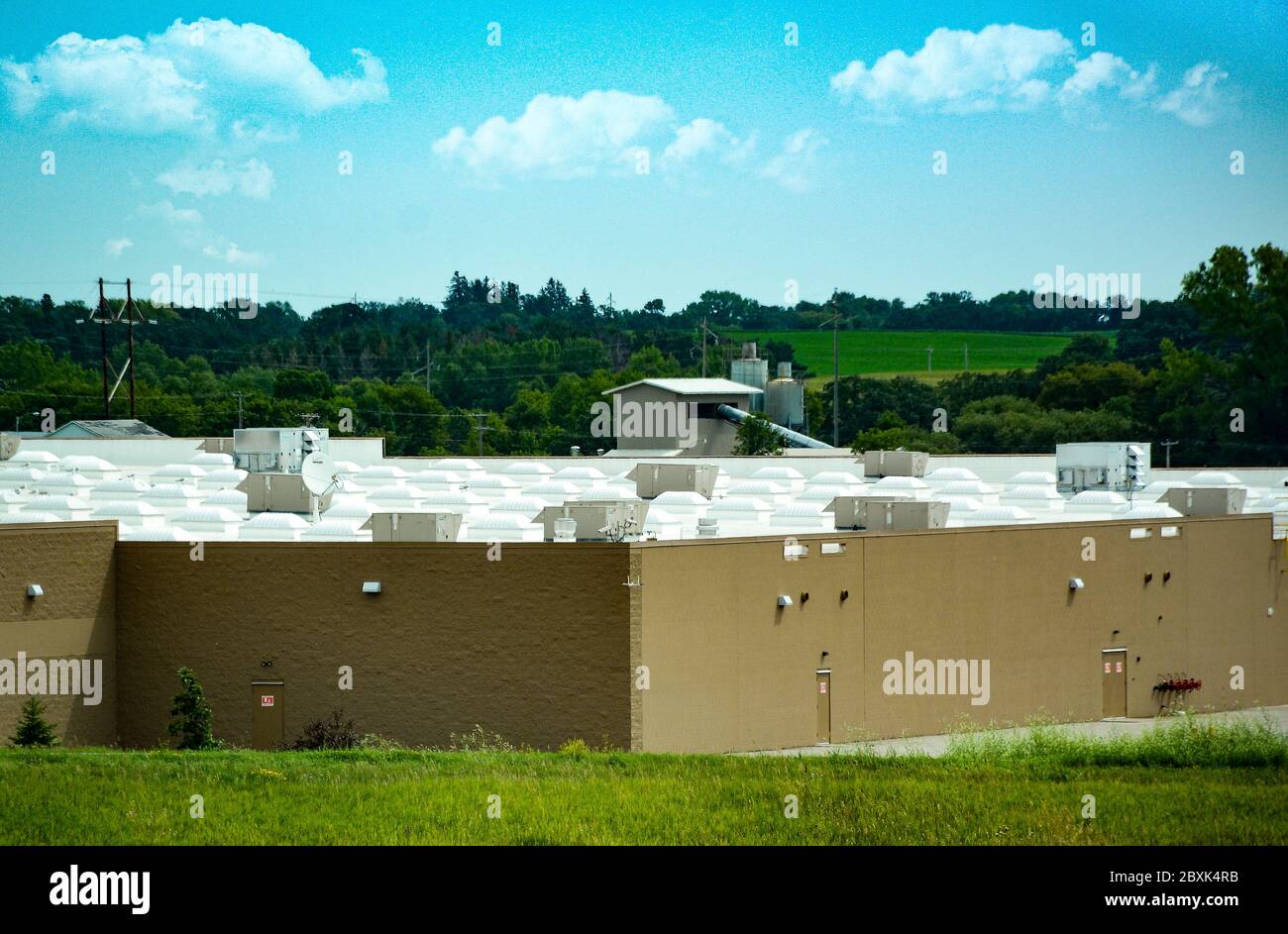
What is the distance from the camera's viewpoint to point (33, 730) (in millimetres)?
22984


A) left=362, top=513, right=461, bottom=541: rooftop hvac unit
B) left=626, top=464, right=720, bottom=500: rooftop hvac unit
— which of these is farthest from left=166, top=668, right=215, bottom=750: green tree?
left=626, top=464, right=720, bottom=500: rooftop hvac unit

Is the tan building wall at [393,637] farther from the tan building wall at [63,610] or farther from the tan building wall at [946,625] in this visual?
the tan building wall at [946,625]

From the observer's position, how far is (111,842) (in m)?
15.1

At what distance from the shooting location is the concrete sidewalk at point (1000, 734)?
24984 millimetres

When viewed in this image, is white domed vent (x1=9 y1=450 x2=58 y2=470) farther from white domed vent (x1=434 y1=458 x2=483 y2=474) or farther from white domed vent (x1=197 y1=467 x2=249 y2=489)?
white domed vent (x1=434 y1=458 x2=483 y2=474)

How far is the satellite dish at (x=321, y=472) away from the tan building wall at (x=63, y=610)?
9.01m

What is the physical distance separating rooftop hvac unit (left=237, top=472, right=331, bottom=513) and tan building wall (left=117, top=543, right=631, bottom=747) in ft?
22.1

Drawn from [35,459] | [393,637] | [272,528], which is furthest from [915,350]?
[393,637]

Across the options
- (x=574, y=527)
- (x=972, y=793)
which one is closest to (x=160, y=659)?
(x=574, y=527)

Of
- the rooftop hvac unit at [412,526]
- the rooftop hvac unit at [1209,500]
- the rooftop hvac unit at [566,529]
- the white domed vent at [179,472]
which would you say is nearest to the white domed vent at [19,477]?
the white domed vent at [179,472]

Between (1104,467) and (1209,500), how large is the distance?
364cm

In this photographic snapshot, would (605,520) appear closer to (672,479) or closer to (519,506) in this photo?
(519,506)
